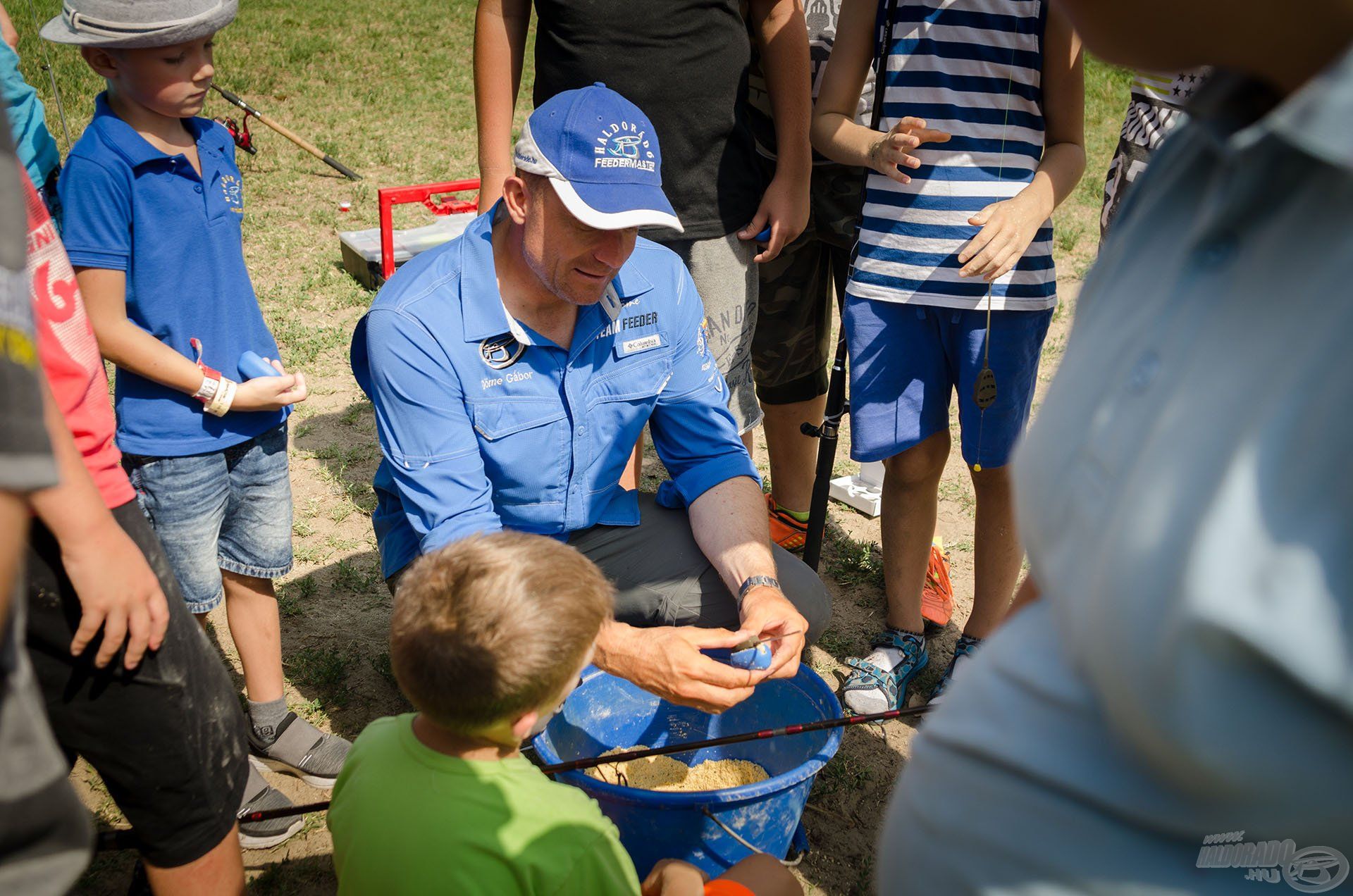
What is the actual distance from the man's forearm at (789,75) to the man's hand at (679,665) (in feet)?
5.35

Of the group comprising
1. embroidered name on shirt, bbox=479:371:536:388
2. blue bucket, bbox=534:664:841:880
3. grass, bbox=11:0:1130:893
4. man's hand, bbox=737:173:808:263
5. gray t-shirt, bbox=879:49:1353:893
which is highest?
gray t-shirt, bbox=879:49:1353:893

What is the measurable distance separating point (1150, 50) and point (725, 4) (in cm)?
241

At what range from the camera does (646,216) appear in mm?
2174

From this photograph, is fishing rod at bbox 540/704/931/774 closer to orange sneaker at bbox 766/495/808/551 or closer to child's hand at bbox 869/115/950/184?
child's hand at bbox 869/115/950/184

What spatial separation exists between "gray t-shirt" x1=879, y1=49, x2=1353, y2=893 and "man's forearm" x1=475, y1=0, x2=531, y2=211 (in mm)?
2225

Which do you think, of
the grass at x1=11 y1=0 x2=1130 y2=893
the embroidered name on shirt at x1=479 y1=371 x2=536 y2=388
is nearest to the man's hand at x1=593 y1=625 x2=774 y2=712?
the embroidered name on shirt at x1=479 y1=371 x2=536 y2=388

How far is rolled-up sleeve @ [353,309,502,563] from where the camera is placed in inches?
86.3

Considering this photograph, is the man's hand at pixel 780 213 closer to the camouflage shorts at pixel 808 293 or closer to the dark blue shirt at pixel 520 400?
the camouflage shorts at pixel 808 293

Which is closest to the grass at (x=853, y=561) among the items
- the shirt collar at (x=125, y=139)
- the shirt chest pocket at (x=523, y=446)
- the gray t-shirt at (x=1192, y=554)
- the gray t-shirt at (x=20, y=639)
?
the shirt chest pocket at (x=523, y=446)

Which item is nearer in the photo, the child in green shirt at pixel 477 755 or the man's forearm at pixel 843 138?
the child in green shirt at pixel 477 755

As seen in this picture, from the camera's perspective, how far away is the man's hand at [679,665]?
2039mm

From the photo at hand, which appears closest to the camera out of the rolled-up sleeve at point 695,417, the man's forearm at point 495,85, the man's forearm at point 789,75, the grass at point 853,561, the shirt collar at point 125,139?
the shirt collar at point 125,139

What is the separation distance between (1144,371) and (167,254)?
7.02ft

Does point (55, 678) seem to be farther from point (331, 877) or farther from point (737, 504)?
point (737, 504)
